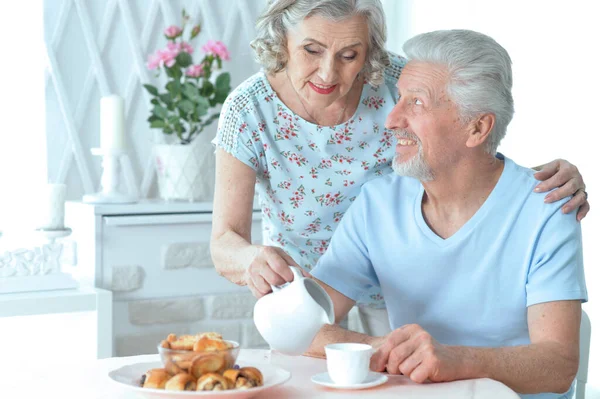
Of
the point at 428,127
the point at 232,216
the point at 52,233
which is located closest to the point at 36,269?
the point at 52,233

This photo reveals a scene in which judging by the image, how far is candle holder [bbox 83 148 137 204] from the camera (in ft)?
8.46

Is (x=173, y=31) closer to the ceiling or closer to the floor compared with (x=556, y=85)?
closer to the ceiling

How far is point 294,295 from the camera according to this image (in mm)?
1174

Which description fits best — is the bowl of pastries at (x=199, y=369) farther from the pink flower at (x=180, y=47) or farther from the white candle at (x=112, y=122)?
the pink flower at (x=180, y=47)

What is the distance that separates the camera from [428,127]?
1494mm

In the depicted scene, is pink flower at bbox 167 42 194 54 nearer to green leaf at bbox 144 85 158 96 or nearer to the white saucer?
green leaf at bbox 144 85 158 96

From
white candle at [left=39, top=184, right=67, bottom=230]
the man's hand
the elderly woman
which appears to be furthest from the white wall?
white candle at [left=39, top=184, right=67, bottom=230]

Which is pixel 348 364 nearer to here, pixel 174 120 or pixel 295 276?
pixel 295 276

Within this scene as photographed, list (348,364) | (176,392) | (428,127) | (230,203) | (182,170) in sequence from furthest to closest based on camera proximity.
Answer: (182,170) < (230,203) < (428,127) < (348,364) < (176,392)

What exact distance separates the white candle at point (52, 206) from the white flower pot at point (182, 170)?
1.16ft

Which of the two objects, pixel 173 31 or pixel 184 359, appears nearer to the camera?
pixel 184 359

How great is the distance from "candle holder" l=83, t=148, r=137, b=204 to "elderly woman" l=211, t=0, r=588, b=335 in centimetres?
87

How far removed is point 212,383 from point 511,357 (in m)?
0.48

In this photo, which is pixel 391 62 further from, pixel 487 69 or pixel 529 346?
pixel 529 346
